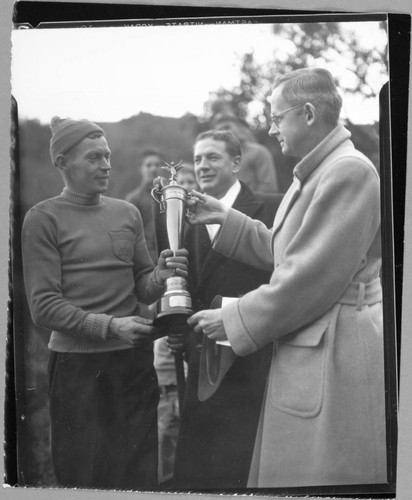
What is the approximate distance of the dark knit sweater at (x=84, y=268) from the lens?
15.1 feet

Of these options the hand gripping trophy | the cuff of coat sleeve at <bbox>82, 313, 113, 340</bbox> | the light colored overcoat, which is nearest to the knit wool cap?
the hand gripping trophy

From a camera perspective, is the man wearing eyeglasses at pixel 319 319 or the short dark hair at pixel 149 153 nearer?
the man wearing eyeglasses at pixel 319 319

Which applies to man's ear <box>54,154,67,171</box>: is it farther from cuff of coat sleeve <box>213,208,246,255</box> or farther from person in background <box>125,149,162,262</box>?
cuff of coat sleeve <box>213,208,246,255</box>

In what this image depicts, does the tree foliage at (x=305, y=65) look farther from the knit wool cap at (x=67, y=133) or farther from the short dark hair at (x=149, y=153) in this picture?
the knit wool cap at (x=67, y=133)

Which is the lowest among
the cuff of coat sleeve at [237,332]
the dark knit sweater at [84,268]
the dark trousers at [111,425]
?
the dark trousers at [111,425]

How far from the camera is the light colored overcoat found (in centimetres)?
446

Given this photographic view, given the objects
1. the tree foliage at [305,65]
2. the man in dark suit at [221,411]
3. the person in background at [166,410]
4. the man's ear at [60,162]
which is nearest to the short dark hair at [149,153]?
the tree foliage at [305,65]

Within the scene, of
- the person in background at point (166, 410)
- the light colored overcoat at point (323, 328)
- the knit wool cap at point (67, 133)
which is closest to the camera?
the light colored overcoat at point (323, 328)

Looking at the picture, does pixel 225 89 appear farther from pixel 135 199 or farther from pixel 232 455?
pixel 232 455

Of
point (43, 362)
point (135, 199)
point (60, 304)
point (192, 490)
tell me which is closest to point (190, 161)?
point (135, 199)

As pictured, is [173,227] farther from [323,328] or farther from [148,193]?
[323,328]

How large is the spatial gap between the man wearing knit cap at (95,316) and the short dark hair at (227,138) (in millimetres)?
504

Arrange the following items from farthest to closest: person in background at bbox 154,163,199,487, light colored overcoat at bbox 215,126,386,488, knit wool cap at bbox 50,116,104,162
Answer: knit wool cap at bbox 50,116,104,162, person in background at bbox 154,163,199,487, light colored overcoat at bbox 215,126,386,488

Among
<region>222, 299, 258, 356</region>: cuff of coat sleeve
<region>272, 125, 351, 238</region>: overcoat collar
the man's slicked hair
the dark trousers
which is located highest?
the man's slicked hair
